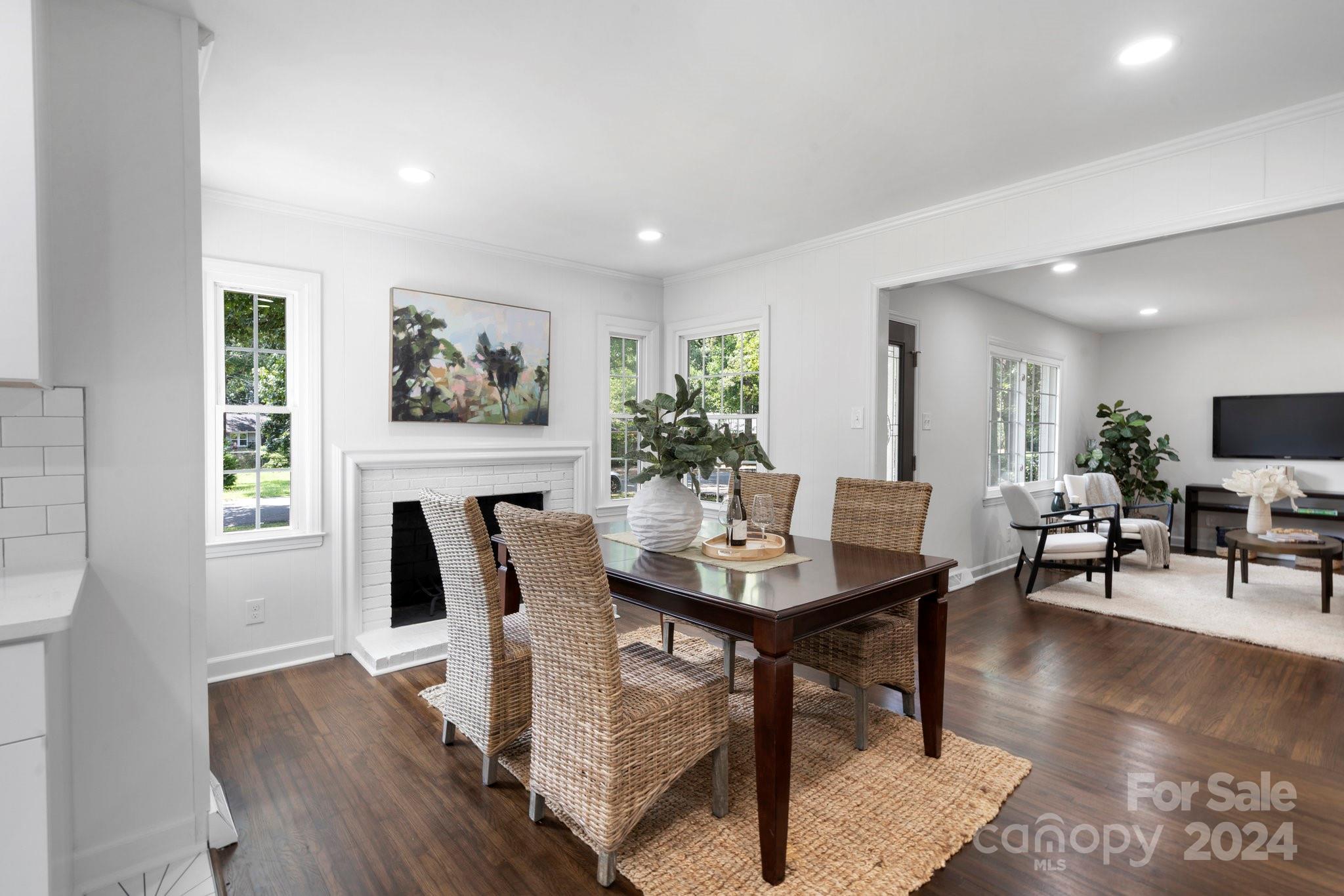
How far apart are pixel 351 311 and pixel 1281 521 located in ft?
28.4

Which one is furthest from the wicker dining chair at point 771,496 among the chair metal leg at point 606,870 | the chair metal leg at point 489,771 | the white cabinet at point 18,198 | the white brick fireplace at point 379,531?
the white cabinet at point 18,198

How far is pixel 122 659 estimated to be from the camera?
72.0 inches

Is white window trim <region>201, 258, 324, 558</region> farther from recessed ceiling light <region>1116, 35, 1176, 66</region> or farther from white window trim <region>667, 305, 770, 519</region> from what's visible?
recessed ceiling light <region>1116, 35, 1176, 66</region>

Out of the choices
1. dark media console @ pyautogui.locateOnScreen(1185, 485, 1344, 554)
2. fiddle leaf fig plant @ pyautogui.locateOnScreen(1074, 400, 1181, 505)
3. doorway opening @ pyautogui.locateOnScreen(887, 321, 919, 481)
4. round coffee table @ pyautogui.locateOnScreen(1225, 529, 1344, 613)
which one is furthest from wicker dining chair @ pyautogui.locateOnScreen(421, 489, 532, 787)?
dark media console @ pyautogui.locateOnScreen(1185, 485, 1344, 554)

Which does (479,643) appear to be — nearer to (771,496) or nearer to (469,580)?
(469,580)

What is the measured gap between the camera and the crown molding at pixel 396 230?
3305 mm

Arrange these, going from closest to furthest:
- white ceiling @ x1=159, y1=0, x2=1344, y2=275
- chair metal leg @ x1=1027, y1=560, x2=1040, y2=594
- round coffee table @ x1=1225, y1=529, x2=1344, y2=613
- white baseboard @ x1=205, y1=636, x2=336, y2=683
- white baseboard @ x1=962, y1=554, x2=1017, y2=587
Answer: white ceiling @ x1=159, y1=0, x2=1344, y2=275 → white baseboard @ x1=205, y1=636, x2=336, y2=683 → round coffee table @ x1=1225, y1=529, x2=1344, y2=613 → chair metal leg @ x1=1027, y1=560, x2=1040, y2=594 → white baseboard @ x1=962, y1=554, x2=1017, y2=587

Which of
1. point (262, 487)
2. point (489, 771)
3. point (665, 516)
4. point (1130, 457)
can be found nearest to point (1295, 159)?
point (665, 516)

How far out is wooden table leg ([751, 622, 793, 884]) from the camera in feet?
5.71

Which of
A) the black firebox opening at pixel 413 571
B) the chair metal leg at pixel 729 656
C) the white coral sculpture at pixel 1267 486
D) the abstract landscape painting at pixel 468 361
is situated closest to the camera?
the chair metal leg at pixel 729 656

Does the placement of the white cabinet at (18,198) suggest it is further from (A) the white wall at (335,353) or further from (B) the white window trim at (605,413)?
(B) the white window trim at (605,413)

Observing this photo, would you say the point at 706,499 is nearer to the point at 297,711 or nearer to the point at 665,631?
the point at 665,631

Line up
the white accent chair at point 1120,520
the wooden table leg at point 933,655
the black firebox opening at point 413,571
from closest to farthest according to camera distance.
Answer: the wooden table leg at point 933,655 → the black firebox opening at point 413,571 → the white accent chair at point 1120,520

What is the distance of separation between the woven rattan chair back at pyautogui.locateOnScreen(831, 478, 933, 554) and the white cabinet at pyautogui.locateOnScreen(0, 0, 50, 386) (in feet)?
9.03
